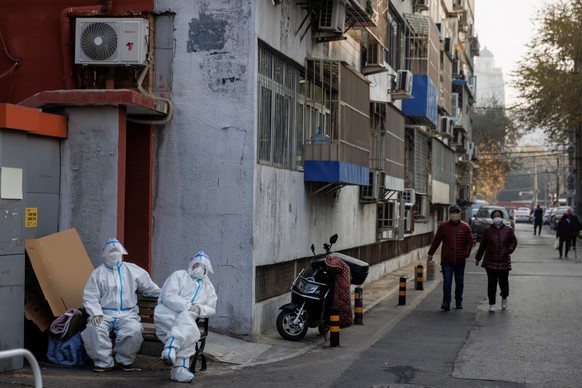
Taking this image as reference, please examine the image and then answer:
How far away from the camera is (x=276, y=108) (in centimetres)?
1512

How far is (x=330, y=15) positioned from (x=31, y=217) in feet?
22.7

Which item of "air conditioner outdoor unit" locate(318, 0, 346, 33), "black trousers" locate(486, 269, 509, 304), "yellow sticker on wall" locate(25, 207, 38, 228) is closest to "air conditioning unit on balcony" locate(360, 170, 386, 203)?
A: "black trousers" locate(486, 269, 509, 304)

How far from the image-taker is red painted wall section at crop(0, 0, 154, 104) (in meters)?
13.9

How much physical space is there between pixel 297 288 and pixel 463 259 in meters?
4.74

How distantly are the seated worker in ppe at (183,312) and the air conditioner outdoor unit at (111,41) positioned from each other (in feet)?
11.4

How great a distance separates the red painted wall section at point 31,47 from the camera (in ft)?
45.7

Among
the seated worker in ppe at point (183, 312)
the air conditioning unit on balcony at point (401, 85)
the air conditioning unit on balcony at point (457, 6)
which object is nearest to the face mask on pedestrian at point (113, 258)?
the seated worker in ppe at point (183, 312)

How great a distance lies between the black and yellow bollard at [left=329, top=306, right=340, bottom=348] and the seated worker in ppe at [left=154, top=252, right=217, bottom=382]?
8.30 ft

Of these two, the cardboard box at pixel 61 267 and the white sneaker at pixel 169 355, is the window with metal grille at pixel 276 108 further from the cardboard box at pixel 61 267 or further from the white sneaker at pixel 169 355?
the white sneaker at pixel 169 355

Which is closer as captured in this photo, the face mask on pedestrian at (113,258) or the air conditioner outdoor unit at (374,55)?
the face mask on pedestrian at (113,258)

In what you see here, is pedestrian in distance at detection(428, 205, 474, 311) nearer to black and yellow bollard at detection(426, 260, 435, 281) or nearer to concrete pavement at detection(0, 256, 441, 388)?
concrete pavement at detection(0, 256, 441, 388)

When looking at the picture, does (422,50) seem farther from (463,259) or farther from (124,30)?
(124,30)

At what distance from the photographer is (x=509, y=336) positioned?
14.4m

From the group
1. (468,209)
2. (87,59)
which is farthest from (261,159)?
(468,209)
